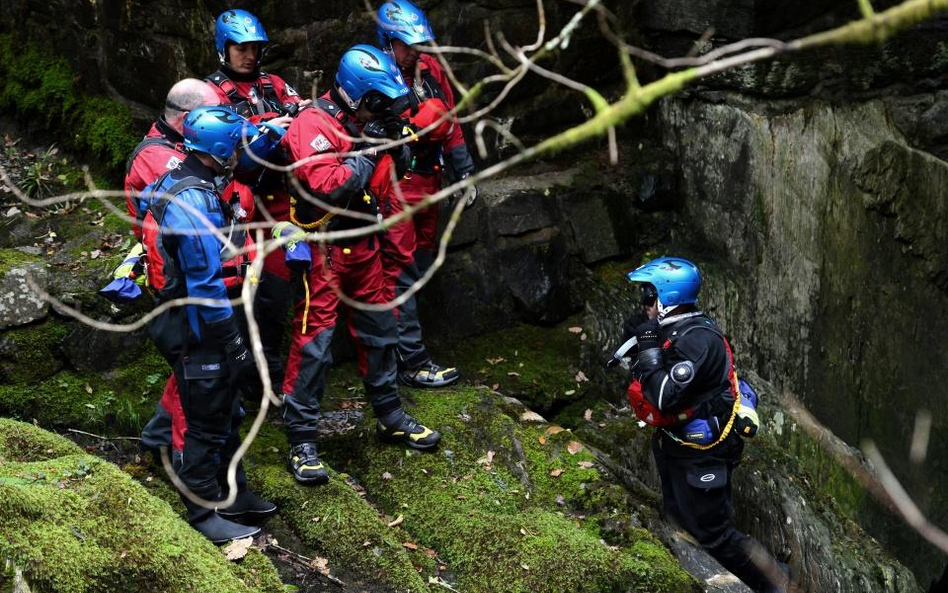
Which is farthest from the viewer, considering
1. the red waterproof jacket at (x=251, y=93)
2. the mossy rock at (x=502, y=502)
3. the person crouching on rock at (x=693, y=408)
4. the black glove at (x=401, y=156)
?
the red waterproof jacket at (x=251, y=93)

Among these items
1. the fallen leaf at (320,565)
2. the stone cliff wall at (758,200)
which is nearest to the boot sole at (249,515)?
the fallen leaf at (320,565)

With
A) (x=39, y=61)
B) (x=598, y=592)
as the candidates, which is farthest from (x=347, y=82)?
(x=39, y=61)

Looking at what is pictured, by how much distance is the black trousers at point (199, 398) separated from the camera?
205 inches

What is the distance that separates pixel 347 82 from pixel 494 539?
9.28 feet

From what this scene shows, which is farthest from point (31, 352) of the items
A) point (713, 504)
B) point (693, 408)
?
point (713, 504)

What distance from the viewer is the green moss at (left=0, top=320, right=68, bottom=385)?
667cm

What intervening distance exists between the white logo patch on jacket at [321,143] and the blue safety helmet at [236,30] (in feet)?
3.66

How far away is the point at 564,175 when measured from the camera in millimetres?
8828

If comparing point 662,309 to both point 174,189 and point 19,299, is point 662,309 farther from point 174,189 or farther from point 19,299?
point 19,299

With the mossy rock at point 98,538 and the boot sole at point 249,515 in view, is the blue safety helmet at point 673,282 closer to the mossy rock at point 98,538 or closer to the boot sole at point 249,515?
the boot sole at point 249,515

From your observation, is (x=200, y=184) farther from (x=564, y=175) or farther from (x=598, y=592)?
(x=564, y=175)

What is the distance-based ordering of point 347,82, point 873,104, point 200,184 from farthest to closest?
point 873,104, point 347,82, point 200,184

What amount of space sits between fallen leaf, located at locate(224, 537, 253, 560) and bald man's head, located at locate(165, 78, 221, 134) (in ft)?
7.63

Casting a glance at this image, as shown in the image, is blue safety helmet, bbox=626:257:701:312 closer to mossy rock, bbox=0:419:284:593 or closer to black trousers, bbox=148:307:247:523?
black trousers, bbox=148:307:247:523
